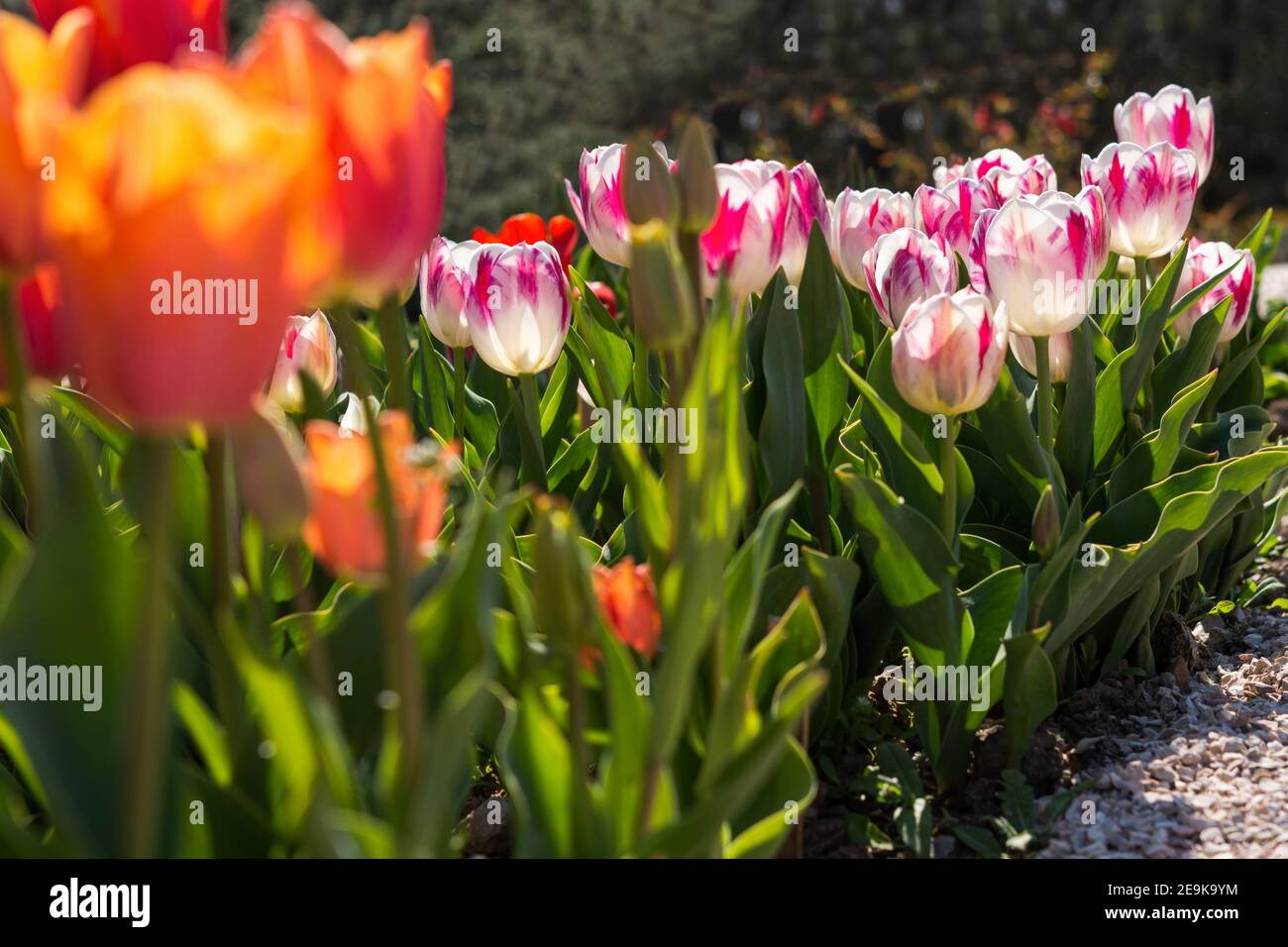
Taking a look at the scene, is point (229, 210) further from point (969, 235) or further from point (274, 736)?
point (969, 235)

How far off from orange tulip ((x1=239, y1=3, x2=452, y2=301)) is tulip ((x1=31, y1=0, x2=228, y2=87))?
36 centimetres

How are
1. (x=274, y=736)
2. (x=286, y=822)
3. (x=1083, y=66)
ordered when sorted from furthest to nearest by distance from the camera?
(x=1083, y=66)
(x=286, y=822)
(x=274, y=736)

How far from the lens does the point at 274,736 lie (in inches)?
36.1

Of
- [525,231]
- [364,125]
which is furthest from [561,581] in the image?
[525,231]

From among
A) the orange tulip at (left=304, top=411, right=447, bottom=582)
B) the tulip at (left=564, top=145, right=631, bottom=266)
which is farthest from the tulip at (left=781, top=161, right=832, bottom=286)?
the orange tulip at (left=304, top=411, right=447, bottom=582)

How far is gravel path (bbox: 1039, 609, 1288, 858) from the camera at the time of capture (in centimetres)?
162

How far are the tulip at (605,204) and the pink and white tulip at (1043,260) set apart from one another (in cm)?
47

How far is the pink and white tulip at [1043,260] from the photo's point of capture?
67.4 inches

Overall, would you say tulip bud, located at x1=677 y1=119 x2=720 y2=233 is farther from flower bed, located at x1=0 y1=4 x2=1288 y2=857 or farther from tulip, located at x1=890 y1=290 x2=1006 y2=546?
tulip, located at x1=890 y1=290 x2=1006 y2=546

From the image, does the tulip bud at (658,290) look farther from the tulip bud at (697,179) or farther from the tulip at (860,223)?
the tulip at (860,223)

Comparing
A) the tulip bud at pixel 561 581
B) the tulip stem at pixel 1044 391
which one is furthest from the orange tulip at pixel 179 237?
the tulip stem at pixel 1044 391

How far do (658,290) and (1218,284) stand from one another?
167 centimetres
